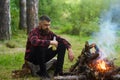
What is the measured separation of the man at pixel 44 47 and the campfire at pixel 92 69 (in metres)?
0.39

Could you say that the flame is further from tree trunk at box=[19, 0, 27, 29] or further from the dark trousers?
tree trunk at box=[19, 0, 27, 29]

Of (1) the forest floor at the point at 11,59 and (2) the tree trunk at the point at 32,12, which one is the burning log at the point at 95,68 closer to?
(1) the forest floor at the point at 11,59

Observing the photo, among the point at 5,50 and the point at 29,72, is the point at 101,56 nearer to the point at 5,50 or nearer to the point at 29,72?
the point at 29,72

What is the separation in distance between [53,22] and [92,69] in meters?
21.5

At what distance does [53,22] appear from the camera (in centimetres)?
2980

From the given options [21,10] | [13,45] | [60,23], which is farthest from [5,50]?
[60,23]

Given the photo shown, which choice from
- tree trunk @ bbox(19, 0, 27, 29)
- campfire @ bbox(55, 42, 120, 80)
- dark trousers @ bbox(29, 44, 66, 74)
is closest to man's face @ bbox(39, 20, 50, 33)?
dark trousers @ bbox(29, 44, 66, 74)

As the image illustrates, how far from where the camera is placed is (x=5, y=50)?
1451 cm

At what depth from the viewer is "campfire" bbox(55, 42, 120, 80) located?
841 centimetres

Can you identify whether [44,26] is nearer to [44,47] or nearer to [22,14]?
[44,47]

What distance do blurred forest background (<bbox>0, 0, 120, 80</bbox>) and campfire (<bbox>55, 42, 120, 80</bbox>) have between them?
4.01ft

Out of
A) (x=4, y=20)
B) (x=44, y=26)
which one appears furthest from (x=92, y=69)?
(x=4, y=20)

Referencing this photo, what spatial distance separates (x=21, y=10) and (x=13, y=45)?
8153 millimetres

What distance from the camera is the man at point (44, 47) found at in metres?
8.89
